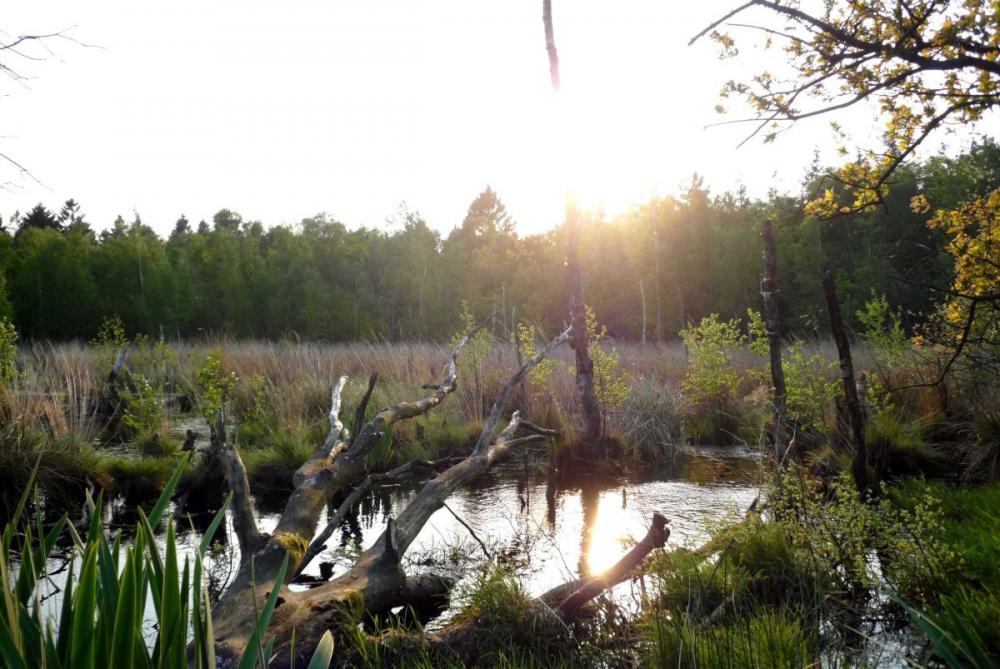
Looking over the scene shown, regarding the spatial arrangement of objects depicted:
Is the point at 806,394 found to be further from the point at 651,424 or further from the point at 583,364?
the point at 583,364

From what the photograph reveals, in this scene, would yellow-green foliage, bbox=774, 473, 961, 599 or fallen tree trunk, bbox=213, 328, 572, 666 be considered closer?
fallen tree trunk, bbox=213, 328, 572, 666

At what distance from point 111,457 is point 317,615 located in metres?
4.70

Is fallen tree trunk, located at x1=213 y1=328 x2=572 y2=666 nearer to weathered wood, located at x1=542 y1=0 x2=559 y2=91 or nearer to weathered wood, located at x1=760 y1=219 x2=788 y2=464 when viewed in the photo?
weathered wood, located at x1=760 y1=219 x2=788 y2=464

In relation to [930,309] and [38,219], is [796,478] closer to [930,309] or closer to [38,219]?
[930,309]

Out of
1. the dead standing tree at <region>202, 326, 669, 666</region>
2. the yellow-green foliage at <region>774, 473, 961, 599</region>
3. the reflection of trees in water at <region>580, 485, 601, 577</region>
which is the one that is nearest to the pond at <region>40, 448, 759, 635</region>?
the reflection of trees in water at <region>580, 485, 601, 577</region>

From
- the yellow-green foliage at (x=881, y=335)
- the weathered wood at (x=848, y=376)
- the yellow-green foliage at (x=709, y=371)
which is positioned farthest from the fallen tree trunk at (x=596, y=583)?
the yellow-green foliage at (x=881, y=335)

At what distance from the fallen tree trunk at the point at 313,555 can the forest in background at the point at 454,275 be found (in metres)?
19.6

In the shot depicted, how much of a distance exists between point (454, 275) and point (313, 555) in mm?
34275

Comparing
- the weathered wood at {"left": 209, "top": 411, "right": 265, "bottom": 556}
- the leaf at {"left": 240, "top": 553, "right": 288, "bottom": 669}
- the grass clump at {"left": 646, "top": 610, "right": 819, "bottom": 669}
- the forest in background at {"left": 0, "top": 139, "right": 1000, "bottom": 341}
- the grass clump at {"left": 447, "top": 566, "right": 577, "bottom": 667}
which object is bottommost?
the grass clump at {"left": 447, "top": 566, "right": 577, "bottom": 667}

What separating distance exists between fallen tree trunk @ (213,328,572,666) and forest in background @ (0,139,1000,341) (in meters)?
19.6

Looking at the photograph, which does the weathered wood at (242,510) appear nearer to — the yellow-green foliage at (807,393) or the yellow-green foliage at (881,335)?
the yellow-green foliage at (807,393)

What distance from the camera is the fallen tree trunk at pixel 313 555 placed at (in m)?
3.06

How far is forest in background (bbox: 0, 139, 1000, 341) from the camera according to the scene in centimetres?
2720

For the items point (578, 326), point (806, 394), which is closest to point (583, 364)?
point (578, 326)
